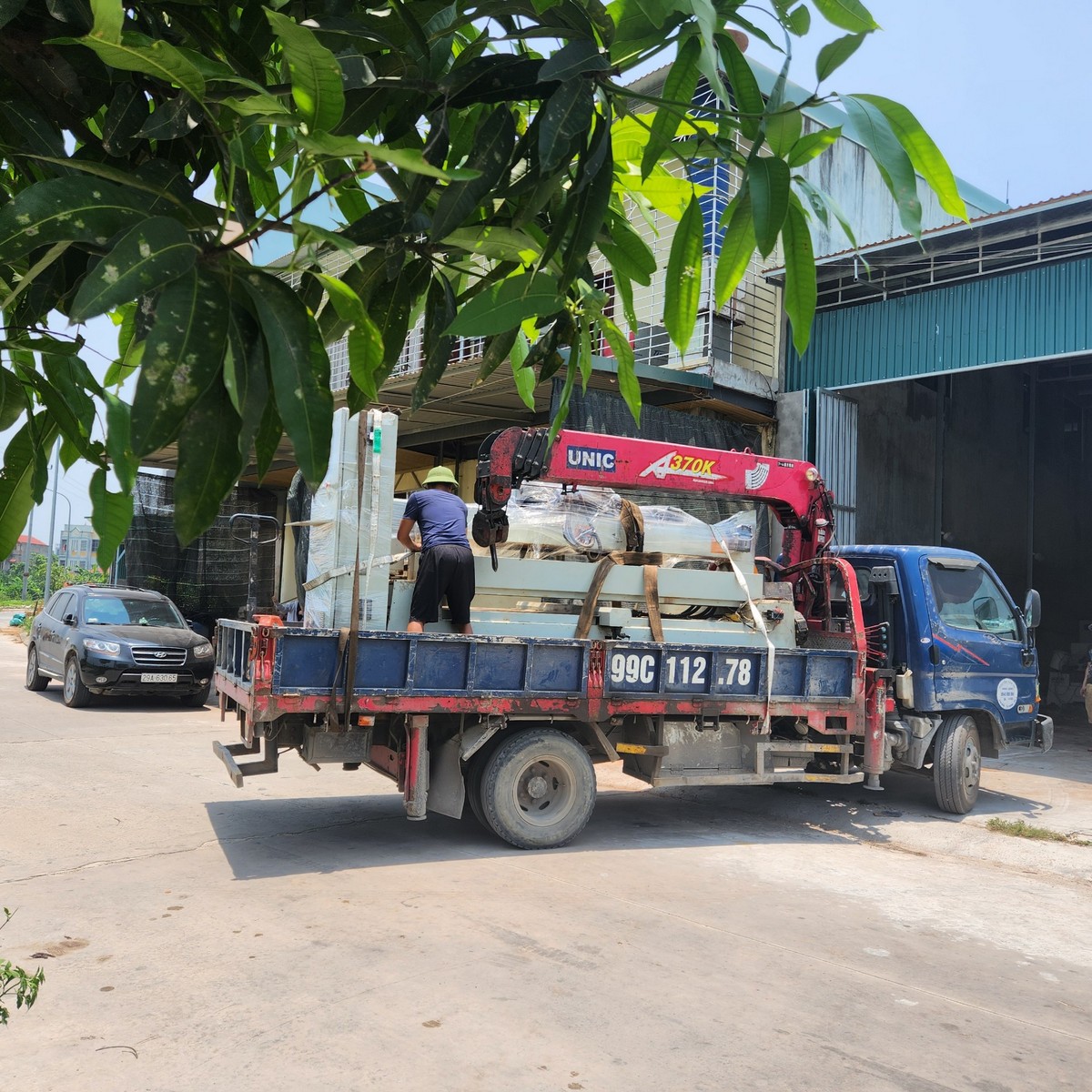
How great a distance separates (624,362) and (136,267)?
2.90 ft

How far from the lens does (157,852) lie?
6.62 metres

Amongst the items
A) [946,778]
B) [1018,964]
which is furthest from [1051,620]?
[1018,964]

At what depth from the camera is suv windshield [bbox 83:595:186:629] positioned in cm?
1504

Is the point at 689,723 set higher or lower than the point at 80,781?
higher

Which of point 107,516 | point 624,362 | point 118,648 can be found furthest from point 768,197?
point 118,648

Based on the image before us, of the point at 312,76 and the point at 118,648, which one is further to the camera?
the point at 118,648

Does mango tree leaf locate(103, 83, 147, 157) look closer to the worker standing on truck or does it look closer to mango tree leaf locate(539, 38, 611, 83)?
mango tree leaf locate(539, 38, 611, 83)

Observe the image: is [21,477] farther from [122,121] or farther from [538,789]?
[538,789]

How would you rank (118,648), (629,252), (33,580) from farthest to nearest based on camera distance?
(33,580) → (118,648) → (629,252)

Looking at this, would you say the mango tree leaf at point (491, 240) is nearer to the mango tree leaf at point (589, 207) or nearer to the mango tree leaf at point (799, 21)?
the mango tree leaf at point (589, 207)

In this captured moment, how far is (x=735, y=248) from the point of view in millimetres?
1458

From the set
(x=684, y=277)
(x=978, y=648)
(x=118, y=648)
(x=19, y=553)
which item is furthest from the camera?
(x=19, y=553)

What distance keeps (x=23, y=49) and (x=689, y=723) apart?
23.1 feet

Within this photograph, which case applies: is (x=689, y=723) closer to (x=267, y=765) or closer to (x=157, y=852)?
(x=267, y=765)
